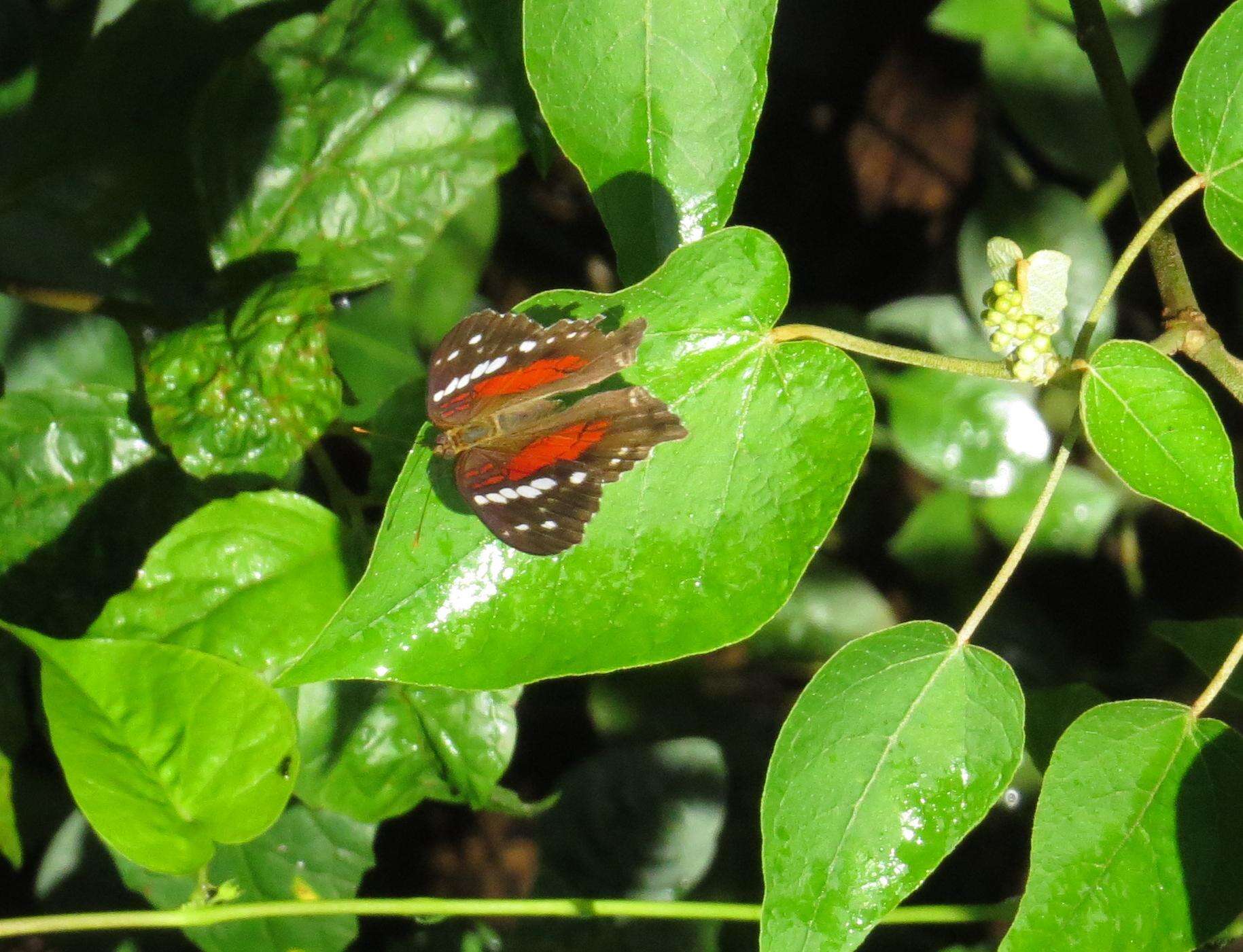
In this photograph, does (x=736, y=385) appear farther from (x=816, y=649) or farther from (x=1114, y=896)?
(x=816, y=649)

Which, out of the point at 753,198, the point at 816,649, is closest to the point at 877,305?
the point at 753,198

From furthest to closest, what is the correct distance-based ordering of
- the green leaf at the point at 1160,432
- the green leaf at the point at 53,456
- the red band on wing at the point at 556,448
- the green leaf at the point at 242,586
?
the green leaf at the point at 53,456
the green leaf at the point at 242,586
the red band on wing at the point at 556,448
the green leaf at the point at 1160,432

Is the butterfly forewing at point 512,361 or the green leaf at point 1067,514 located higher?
the butterfly forewing at point 512,361

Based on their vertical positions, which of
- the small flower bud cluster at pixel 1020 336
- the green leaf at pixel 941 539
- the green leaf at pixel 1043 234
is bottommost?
the green leaf at pixel 941 539

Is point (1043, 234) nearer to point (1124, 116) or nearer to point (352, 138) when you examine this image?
point (1124, 116)

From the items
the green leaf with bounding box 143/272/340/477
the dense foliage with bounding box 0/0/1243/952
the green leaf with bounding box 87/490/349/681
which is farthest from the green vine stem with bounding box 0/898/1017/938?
the green leaf with bounding box 143/272/340/477

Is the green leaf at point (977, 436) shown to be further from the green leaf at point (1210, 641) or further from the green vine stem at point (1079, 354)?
the green vine stem at point (1079, 354)

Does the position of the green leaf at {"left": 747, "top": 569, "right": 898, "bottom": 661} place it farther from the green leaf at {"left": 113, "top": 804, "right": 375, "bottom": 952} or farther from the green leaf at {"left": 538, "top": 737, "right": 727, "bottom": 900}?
the green leaf at {"left": 113, "top": 804, "right": 375, "bottom": 952}

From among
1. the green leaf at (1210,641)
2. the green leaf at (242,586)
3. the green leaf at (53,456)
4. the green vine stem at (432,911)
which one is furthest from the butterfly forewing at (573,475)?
the green leaf at (53,456)

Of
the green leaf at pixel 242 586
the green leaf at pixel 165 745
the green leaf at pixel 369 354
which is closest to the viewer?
the green leaf at pixel 165 745
